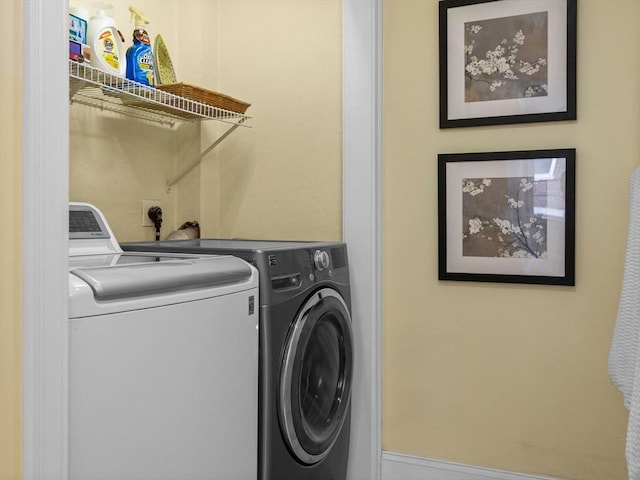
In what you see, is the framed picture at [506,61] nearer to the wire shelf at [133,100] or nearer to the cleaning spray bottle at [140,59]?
the wire shelf at [133,100]

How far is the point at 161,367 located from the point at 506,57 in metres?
1.64

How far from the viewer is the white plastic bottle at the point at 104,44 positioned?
5.90ft

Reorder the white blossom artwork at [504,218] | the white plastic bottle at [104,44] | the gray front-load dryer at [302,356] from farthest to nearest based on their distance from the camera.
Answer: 1. the white blossom artwork at [504,218]
2. the white plastic bottle at [104,44]
3. the gray front-load dryer at [302,356]

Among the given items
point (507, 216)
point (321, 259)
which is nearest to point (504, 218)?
point (507, 216)

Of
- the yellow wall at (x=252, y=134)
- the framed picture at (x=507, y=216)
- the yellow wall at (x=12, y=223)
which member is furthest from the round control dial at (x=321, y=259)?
the yellow wall at (x=12, y=223)

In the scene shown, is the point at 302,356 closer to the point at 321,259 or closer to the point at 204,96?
the point at 321,259

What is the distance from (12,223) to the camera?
102 centimetres

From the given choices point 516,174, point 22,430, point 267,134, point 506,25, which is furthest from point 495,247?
point 22,430

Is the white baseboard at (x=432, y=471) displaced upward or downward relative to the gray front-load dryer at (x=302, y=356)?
downward

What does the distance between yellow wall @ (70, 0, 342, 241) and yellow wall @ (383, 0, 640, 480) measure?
0.27 meters

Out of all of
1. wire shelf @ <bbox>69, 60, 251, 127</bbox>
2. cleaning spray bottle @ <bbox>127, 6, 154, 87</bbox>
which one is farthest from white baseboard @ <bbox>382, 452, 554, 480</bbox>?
cleaning spray bottle @ <bbox>127, 6, 154, 87</bbox>

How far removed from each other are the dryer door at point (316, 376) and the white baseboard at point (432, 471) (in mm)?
353

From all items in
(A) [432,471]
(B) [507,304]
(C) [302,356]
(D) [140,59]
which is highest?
(D) [140,59]

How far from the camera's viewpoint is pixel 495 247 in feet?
7.00
